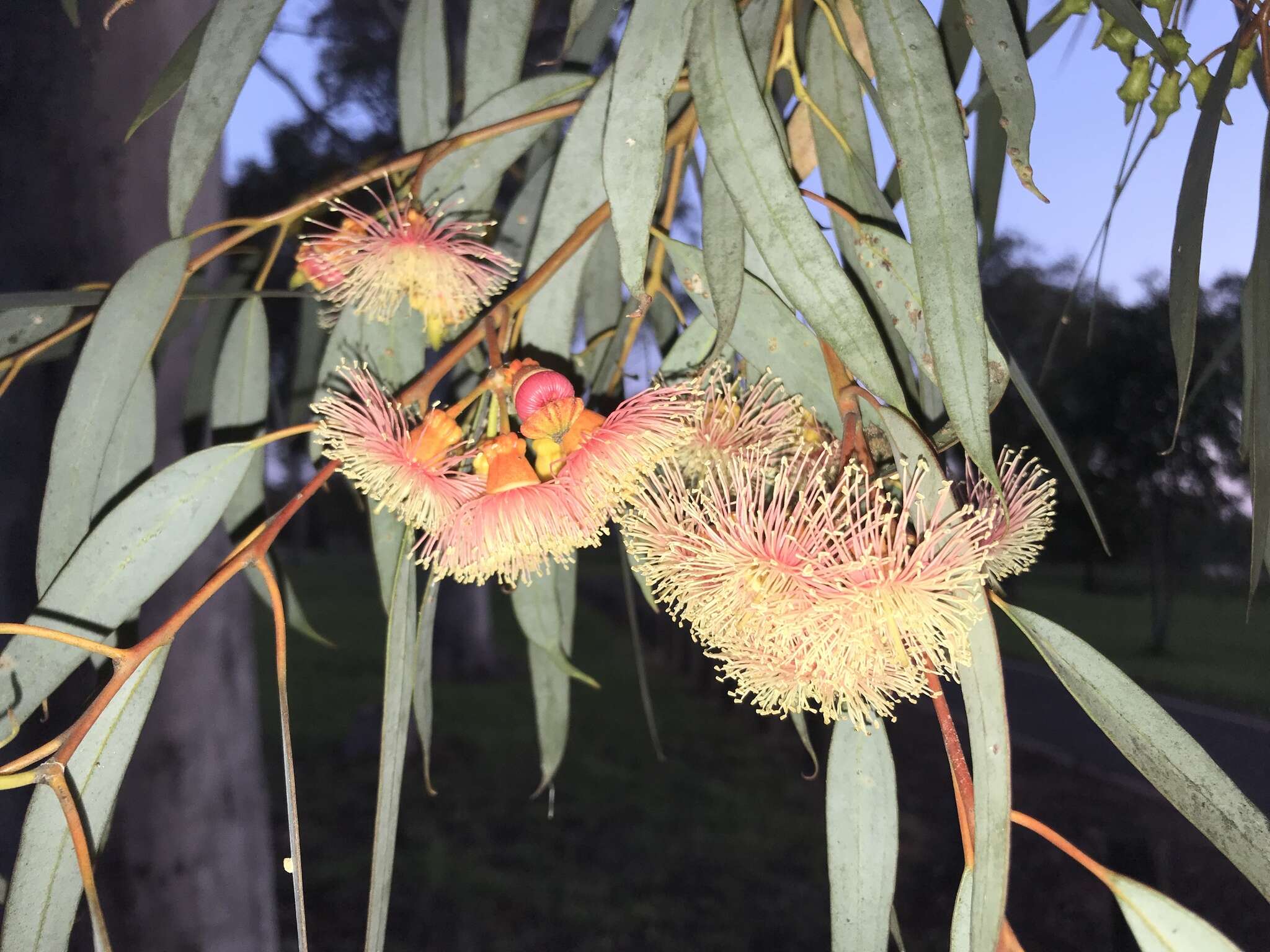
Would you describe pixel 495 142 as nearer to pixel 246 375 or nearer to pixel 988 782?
pixel 246 375

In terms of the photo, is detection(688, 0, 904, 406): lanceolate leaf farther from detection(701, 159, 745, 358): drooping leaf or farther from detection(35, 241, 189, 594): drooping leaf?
detection(35, 241, 189, 594): drooping leaf

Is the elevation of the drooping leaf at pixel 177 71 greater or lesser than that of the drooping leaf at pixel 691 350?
greater

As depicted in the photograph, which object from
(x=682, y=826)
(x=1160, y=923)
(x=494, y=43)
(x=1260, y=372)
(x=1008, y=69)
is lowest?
(x=682, y=826)

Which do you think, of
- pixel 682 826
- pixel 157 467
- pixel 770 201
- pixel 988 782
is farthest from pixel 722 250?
pixel 682 826

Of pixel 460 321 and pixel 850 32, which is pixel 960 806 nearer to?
pixel 460 321

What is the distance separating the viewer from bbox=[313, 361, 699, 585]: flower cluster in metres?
0.44

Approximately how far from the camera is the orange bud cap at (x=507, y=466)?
0.43 m

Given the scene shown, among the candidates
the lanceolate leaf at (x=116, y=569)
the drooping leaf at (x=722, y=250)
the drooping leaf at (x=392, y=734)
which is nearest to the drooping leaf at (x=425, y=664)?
the drooping leaf at (x=392, y=734)

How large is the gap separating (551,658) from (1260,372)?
473 mm

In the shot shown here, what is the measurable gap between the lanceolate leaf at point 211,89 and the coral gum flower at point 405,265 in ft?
0.22

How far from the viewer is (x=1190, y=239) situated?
463 millimetres

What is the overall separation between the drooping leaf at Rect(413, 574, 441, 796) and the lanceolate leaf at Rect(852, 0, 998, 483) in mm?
306

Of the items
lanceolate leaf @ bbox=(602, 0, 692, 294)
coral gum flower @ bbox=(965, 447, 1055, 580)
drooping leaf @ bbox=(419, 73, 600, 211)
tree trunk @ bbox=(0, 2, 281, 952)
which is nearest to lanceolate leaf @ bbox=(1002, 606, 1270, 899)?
coral gum flower @ bbox=(965, 447, 1055, 580)

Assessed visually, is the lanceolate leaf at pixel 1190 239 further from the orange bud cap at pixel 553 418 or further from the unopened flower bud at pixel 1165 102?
the orange bud cap at pixel 553 418
